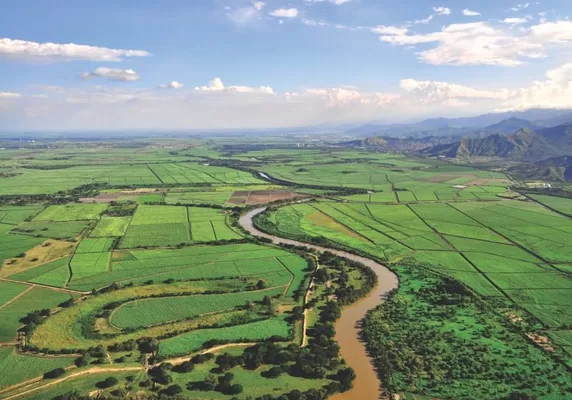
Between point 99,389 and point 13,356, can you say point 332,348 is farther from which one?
point 13,356

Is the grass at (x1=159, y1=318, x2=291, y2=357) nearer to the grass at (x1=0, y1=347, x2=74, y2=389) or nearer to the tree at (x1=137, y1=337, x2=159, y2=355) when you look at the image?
the tree at (x1=137, y1=337, x2=159, y2=355)

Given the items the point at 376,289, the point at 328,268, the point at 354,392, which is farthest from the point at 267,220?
the point at 354,392

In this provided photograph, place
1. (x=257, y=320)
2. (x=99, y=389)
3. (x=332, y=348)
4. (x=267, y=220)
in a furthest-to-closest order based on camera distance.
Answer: (x=267, y=220) → (x=257, y=320) → (x=332, y=348) → (x=99, y=389)

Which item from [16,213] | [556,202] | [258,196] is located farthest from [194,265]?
[556,202]

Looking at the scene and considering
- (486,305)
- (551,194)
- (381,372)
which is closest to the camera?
(381,372)

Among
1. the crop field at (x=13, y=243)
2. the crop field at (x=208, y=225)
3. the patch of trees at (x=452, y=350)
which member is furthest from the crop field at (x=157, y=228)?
the patch of trees at (x=452, y=350)

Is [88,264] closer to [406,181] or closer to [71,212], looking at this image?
[71,212]

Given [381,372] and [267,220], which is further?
[267,220]
